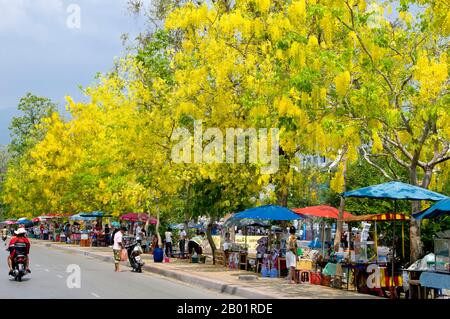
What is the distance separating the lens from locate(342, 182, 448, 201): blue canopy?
17578 millimetres

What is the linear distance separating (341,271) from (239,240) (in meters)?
32.9

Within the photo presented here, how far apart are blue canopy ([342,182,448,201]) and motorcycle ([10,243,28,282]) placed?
29.9 ft

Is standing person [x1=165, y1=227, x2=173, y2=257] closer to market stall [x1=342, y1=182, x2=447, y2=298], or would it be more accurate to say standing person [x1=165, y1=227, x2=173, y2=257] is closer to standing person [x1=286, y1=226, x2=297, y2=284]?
standing person [x1=286, y1=226, x2=297, y2=284]

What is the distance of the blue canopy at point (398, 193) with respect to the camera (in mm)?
17578

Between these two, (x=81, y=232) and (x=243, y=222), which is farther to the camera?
(x=81, y=232)

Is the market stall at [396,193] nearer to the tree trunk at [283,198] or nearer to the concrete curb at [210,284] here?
the concrete curb at [210,284]

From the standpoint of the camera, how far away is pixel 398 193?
A: 17719 millimetres

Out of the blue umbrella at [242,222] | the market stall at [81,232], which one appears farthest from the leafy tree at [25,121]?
the blue umbrella at [242,222]

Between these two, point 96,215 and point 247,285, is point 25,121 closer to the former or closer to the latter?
point 96,215

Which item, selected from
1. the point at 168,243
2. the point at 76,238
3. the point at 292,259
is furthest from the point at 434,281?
the point at 76,238

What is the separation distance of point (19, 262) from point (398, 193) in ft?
34.2

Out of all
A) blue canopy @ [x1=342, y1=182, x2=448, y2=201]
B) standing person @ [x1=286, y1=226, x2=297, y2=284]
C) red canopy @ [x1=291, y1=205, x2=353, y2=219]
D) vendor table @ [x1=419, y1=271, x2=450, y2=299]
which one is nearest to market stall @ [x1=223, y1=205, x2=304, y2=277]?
red canopy @ [x1=291, y1=205, x2=353, y2=219]

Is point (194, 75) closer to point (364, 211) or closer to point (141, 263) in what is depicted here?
point (141, 263)

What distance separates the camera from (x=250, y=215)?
25312mm
